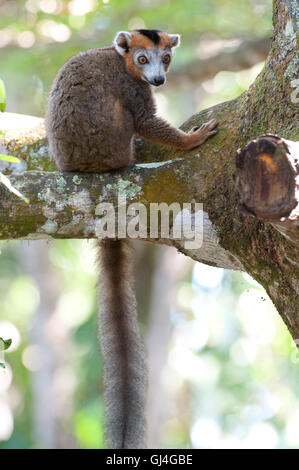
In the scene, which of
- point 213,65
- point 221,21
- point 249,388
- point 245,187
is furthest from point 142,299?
→ point 249,388

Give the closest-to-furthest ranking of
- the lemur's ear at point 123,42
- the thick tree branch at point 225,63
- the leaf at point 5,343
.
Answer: the leaf at point 5,343 < the lemur's ear at point 123,42 < the thick tree branch at point 225,63

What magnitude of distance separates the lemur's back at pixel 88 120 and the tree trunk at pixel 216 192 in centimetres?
44

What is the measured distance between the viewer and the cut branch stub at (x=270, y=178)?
2719 millimetres

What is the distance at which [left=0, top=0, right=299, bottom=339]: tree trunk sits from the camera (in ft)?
12.4

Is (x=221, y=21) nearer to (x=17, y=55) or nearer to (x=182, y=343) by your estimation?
(x=17, y=55)

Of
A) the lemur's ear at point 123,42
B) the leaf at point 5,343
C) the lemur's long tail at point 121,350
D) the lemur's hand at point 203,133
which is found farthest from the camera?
the lemur's ear at point 123,42

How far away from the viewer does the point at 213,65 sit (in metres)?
9.42

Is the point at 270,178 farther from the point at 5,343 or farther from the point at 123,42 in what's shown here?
the point at 123,42

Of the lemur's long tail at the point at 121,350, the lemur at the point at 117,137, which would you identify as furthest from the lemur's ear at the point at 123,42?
the lemur's long tail at the point at 121,350

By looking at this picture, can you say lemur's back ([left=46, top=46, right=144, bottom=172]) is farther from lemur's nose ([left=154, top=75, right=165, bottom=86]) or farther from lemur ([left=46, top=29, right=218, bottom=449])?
lemur's nose ([left=154, top=75, right=165, bottom=86])

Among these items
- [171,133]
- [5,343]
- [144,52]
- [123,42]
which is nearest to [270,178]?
[5,343]

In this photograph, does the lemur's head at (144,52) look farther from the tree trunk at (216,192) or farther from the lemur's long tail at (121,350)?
the lemur's long tail at (121,350)

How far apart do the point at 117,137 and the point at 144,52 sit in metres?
0.92

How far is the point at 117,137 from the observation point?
4.79 meters
